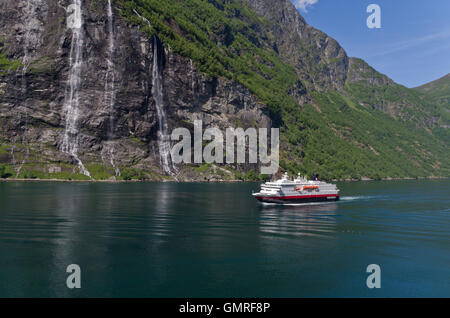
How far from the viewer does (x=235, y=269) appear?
2681 centimetres

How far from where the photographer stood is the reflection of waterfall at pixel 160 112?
15875cm

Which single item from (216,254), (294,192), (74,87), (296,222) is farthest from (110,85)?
(216,254)

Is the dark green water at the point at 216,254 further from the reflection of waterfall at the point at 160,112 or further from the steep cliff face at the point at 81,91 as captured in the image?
the reflection of waterfall at the point at 160,112

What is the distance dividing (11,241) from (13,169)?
114m

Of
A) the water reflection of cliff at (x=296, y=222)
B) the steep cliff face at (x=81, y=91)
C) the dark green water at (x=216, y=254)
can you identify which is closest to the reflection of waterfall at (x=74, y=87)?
the steep cliff face at (x=81, y=91)

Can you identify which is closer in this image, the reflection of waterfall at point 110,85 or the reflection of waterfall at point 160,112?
the reflection of waterfall at point 110,85

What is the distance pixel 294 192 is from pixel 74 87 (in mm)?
123758

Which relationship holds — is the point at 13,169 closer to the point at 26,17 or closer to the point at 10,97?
the point at 10,97

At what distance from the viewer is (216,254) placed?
30.7 m

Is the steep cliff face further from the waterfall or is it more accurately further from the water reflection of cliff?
the water reflection of cliff

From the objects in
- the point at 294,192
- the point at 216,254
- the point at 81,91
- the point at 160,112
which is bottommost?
the point at 216,254

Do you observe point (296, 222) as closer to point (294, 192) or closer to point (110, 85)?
point (294, 192)

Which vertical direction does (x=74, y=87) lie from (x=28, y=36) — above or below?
below

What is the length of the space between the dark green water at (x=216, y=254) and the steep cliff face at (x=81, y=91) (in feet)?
323
